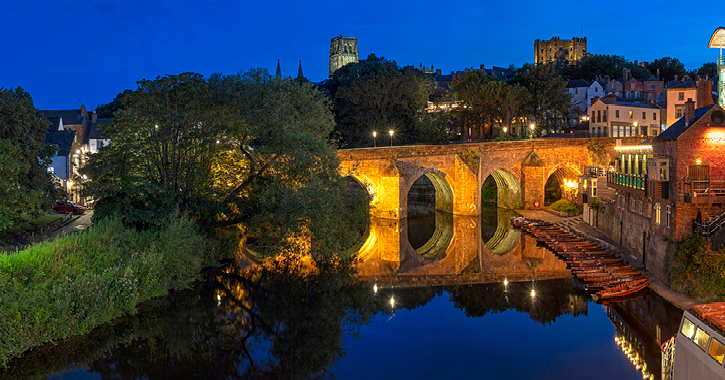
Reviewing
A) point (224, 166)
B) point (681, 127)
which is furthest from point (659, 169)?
point (224, 166)

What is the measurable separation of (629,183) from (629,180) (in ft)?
0.47

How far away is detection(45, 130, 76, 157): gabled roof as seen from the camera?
4822cm

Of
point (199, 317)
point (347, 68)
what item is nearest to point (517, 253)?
point (199, 317)

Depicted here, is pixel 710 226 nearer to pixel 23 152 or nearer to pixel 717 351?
pixel 717 351

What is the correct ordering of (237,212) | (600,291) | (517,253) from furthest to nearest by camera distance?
(517,253) → (237,212) → (600,291)

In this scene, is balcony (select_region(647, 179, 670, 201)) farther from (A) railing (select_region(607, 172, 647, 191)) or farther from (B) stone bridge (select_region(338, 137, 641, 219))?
(B) stone bridge (select_region(338, 137, 641, 219))

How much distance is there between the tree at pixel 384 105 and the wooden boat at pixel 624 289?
33.9m

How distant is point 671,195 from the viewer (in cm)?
2122

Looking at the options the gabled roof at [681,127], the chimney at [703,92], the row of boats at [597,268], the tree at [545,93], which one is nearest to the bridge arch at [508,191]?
the row of boats at [597,268]

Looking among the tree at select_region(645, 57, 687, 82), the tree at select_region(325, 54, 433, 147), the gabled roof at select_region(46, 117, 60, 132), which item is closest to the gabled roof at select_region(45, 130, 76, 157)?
the gabled roof at select_region(46, 117, 60, 132)

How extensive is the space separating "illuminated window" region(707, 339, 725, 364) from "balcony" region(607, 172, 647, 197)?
43.9 ft

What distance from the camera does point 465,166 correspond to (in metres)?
43.5

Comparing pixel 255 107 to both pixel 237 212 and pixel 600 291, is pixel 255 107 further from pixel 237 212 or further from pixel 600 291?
pixel 600 291

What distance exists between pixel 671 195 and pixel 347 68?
46440 millimetres
